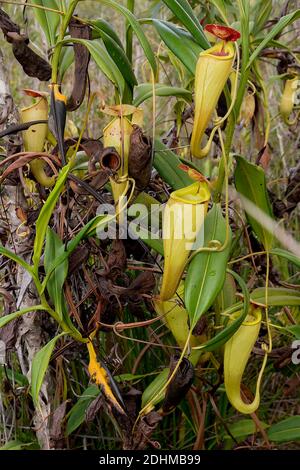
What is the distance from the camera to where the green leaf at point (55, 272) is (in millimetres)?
999

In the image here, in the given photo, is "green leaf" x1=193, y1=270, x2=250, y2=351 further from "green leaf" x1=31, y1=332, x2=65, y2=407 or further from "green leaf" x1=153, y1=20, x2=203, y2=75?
"green leaf" x1=153, y1=20, x2=203, y2=75

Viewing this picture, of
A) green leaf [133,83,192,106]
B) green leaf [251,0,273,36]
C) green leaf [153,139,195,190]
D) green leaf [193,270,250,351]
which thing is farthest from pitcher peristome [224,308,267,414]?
green leaf [251,0,273,36]

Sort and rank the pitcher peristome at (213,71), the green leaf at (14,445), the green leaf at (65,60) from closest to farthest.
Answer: the pitcher peristome at (213,71), the green leaf at (65,60), the green leaf at (14,445)

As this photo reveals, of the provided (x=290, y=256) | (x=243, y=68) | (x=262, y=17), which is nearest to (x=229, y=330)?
(x=290, y=256)

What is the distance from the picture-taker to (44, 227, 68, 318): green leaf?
999mm

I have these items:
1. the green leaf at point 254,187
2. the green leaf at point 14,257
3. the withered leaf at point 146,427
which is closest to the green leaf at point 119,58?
the green leaf at point 254,187

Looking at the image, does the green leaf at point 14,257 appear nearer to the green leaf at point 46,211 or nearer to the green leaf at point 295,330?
the green leaf at point 46,211

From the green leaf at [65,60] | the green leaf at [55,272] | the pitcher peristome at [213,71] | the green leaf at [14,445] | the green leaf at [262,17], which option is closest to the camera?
the pitcher peristome at [213,71]

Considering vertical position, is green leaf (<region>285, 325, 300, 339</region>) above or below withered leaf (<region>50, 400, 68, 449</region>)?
above

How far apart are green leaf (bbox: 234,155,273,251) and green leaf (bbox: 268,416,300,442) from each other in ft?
1.35

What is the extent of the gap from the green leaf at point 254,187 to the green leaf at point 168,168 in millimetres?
96

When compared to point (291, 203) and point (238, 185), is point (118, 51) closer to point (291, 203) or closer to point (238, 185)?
point (238, 185)
